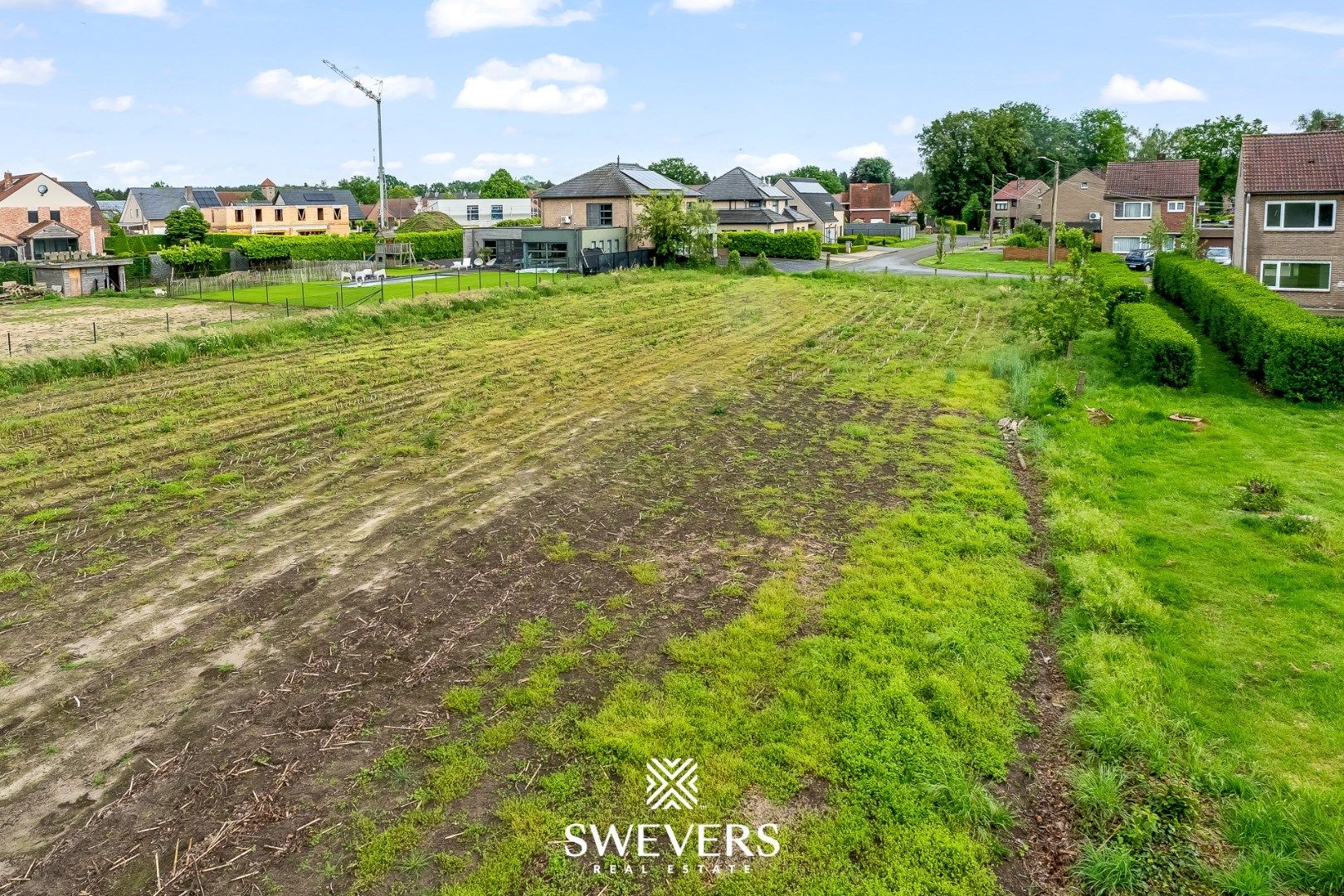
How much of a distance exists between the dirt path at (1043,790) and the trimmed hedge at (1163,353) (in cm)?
1530

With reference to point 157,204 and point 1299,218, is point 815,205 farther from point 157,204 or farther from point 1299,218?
point 157,204

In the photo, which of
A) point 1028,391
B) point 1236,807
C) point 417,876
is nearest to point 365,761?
point 417,876

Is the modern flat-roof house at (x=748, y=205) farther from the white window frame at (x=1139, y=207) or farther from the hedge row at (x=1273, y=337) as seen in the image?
the hedge row at (x=1273, y=337)

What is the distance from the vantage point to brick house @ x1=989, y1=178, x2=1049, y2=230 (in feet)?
314

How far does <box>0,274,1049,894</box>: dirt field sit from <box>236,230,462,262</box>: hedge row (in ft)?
154

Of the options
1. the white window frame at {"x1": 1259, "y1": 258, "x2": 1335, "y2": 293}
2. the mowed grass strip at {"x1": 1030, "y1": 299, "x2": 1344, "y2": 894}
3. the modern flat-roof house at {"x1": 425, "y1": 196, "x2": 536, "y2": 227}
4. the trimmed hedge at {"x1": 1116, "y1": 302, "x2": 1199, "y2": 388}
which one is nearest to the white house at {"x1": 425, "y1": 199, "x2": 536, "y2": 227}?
the modern flat-roof house at {"x1": 425, "y1": 196, "x2": 536, "y2": 227}

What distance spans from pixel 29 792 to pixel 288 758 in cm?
202

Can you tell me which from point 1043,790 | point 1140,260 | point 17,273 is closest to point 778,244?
point 1140,260

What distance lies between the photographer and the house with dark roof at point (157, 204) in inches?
3797

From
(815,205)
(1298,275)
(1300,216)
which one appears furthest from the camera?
(815,205)

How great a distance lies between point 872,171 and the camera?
540 ft

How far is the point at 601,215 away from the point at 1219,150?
58.0 m

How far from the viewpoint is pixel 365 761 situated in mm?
8094

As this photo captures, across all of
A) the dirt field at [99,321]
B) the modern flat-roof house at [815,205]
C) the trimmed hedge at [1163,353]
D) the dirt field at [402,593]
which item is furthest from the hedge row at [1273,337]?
the modern flat-roof house at [815,205]
